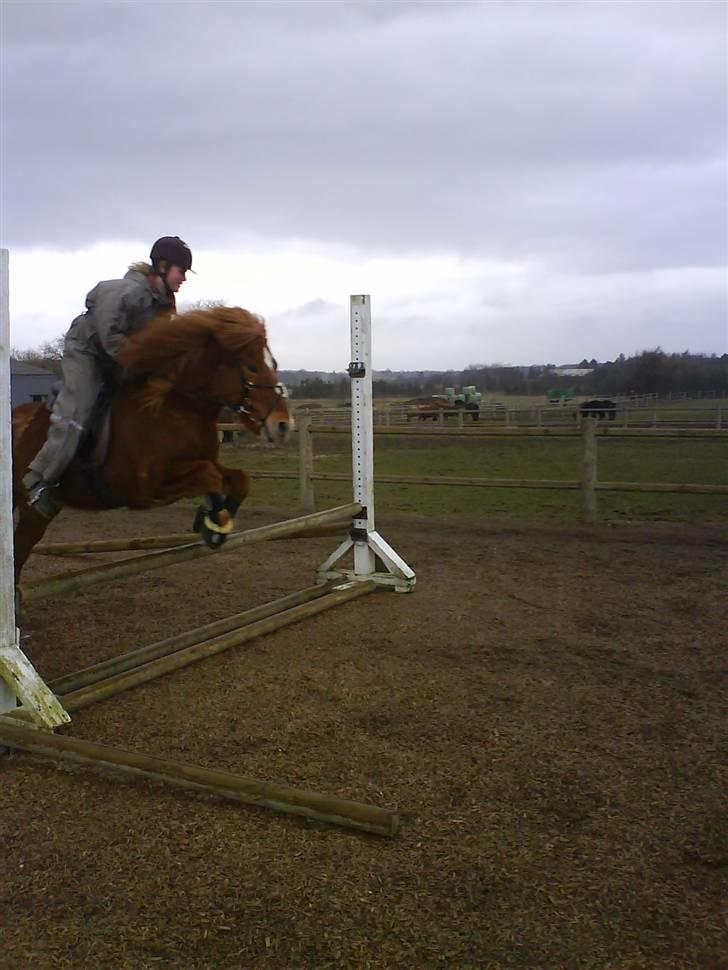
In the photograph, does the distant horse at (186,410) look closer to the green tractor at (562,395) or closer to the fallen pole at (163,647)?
the fallen pole at (163,647)

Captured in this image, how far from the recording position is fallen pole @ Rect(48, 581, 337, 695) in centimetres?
381

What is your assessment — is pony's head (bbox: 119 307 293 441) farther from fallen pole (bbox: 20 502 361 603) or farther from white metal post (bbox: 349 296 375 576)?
white metal post (bbox: 349 296 375 576)

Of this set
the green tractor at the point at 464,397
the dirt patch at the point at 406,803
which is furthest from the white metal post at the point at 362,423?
the green tractor at the point at 464,397

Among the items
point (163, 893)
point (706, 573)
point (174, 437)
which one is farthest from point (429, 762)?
point (706, 573)

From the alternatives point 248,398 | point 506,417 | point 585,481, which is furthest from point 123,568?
point 506,417

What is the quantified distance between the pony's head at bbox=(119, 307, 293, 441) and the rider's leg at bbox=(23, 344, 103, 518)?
24cm

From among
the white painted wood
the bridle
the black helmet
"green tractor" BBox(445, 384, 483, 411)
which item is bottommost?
the white painted wood

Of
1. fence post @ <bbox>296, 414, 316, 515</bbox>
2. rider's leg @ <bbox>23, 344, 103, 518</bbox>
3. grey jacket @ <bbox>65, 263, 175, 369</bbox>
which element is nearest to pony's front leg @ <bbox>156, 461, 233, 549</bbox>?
rider's leg @ <bbox>23, 344, 103, 518</bbox>

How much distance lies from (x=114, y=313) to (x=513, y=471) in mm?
12783

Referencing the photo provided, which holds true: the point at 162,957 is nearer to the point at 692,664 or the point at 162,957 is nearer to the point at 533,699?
the point at 533,699

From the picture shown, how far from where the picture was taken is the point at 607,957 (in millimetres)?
2074

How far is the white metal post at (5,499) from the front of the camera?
3378mm

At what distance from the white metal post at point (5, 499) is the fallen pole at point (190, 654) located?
0.30 m

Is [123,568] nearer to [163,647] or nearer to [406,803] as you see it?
[163,647]
